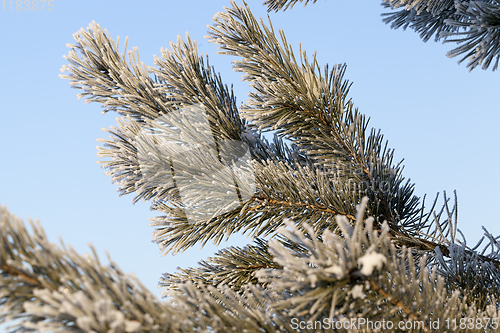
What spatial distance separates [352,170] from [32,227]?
1.16 m

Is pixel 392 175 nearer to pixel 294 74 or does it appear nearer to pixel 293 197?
pixel 293 197

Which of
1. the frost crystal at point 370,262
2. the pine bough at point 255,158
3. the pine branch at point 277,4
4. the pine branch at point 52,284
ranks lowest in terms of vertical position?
the pine branch at point 52,284

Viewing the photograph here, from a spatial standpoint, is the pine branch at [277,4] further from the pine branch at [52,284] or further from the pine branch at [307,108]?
the pine branch at [52,284]

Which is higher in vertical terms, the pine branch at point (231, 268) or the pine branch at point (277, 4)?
the pine branch at point (277, 4)

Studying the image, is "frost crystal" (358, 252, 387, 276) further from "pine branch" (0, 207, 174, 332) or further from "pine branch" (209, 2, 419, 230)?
"pine branch" (209, 2, 419, 230)

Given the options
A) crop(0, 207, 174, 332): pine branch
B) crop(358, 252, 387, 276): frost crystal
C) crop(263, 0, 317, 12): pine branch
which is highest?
crop(263, 0, 317, 12): pine branch

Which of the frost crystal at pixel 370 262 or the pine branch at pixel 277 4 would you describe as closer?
the frost crystal at pixel 370 262

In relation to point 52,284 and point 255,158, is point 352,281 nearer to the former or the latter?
point 52,284

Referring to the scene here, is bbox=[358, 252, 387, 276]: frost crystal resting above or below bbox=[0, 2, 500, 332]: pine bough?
below

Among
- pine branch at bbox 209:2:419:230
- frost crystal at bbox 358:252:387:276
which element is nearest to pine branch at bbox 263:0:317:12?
pine branch at bbox 209:2:419:230

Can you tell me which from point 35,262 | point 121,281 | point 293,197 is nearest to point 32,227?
point 35,262

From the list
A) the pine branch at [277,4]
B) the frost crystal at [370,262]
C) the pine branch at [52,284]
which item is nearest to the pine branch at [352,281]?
the frost crystal at [370,262]

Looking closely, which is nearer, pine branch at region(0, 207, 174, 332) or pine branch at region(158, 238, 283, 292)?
pine branch at region(0, 207, 174, 332)

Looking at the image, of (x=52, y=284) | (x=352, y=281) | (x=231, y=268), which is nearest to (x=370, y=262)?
(x=352, y=281)
